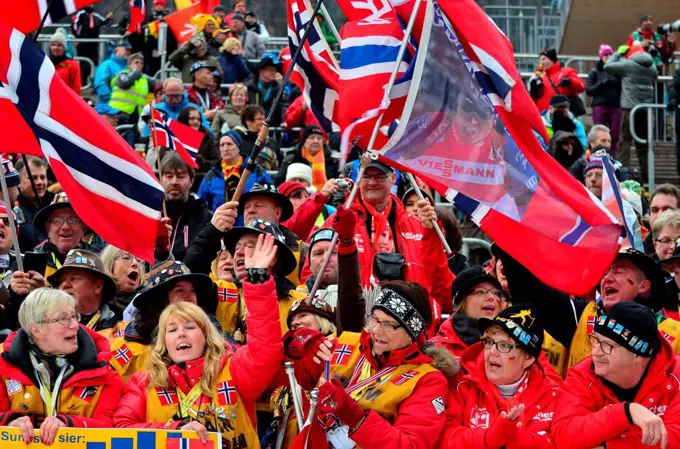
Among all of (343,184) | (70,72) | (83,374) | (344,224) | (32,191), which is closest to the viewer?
(83,374)

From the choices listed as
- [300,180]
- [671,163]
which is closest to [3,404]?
[300,180]

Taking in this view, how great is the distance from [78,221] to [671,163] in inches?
427

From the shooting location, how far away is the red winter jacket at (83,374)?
296 inches

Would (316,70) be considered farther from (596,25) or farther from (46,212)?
(596,25)

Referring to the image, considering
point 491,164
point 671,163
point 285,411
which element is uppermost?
point 491,164

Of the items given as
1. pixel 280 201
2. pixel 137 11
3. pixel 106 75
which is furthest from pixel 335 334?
pixel 137 11

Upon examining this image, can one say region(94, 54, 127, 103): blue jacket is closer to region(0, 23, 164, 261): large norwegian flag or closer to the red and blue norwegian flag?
the red and blue norwegian flag

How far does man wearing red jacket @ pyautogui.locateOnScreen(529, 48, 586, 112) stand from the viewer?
18359 millimetres

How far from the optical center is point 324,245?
9219 millimetres

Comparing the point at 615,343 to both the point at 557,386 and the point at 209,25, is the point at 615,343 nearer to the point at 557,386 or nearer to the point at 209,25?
the point at 557,386

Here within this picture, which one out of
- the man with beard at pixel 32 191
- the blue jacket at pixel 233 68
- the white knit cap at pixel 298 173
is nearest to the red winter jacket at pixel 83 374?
the man with beard at pixel 32 191

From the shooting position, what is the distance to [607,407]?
7191mm

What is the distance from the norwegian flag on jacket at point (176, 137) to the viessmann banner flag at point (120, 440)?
19.0 feet

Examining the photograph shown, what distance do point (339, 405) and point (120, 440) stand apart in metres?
1.14
